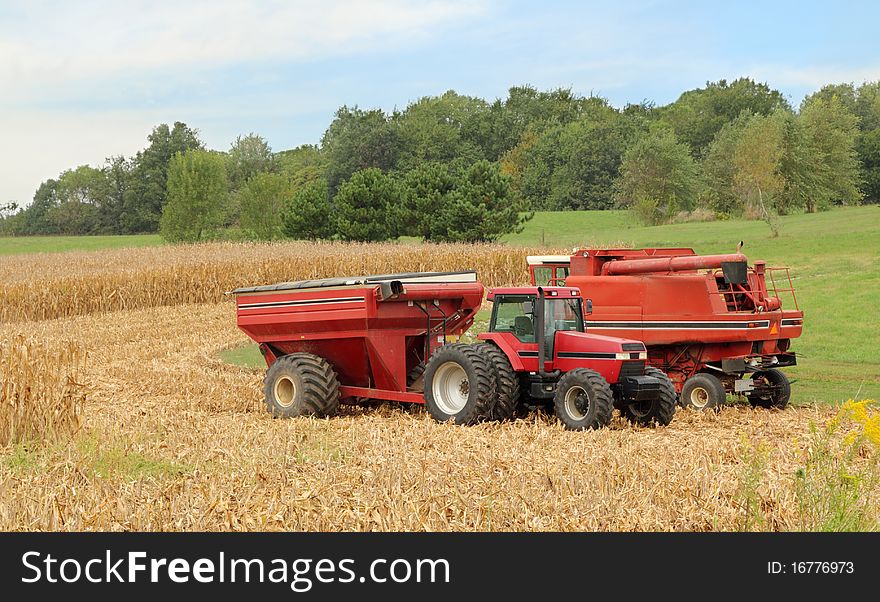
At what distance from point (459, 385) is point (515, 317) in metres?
1.27

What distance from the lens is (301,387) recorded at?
1564 cm

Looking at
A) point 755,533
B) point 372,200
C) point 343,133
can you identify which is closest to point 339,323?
point 755,533

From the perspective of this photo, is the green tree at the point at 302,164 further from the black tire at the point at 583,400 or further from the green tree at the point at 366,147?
the black tire at the point at 583,400

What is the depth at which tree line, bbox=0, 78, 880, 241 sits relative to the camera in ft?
211

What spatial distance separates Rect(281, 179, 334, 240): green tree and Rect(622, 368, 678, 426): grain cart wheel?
51.8 metres

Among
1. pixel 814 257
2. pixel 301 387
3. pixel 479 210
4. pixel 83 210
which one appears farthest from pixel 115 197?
pixel 301 387

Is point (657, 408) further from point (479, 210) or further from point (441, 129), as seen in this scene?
point (441, 129)

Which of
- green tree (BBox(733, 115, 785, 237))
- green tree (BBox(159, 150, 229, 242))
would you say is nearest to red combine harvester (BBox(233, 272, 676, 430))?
green tree (BBox(733, 115, 785, 237))

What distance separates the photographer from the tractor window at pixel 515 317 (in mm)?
14734

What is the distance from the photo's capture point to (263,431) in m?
13.0

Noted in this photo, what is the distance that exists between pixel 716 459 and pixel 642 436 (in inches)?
85.8

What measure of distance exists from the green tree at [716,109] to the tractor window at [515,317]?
10234cm

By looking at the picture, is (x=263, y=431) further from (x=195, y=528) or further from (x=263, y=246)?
(x=263, y=246)

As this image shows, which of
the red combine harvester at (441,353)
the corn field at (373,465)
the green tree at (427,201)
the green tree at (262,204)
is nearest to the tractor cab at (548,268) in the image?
the red combine harvester at (441,353)
